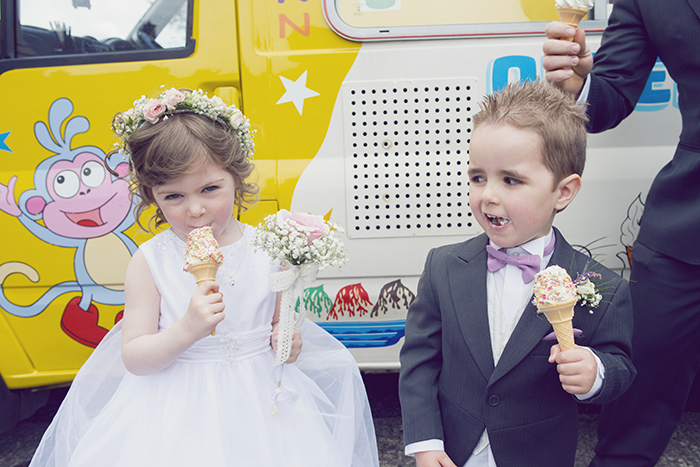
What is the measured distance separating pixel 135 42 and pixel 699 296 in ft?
7.90

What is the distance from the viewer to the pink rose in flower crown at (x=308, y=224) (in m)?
1.24

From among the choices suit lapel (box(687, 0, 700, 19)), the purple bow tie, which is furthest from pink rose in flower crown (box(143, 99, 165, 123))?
suit lapel (box(687, 0, 700, 19))

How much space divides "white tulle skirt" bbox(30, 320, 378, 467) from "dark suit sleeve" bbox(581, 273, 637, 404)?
0.71 metres

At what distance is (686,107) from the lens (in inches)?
66.1

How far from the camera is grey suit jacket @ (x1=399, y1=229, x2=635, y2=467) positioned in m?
1.20

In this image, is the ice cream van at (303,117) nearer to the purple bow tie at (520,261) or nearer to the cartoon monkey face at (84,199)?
the cartoon monkey face at (84,199)

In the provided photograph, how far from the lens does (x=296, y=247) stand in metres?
1.22

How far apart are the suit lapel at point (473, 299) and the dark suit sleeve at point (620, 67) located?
2.54 feet

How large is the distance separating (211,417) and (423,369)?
583mm

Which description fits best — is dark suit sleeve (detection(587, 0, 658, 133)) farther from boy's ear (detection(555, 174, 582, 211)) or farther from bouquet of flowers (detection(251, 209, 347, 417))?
bouquet of flowers (detection(251, 209, 347, 417))

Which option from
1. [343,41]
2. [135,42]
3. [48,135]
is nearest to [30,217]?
[48,135]

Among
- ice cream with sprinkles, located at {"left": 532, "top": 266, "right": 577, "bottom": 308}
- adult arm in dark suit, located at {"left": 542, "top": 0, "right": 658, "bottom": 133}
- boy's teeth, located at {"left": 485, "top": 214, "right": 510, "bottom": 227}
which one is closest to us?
ice cream with sprinkles, located at {"left": 532, "top": 266, "right": 577, "bottom": 308}

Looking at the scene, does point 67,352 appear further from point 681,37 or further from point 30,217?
point 681,37

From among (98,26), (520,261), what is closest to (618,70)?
(520,261)
